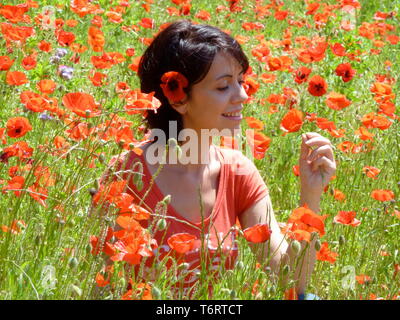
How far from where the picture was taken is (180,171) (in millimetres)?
2682

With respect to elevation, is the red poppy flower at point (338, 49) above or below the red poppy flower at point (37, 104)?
above

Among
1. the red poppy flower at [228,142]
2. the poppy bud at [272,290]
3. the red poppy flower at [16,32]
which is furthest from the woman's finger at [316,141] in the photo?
the red poppy flower at [16,32]

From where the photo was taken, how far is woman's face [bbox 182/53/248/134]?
254cm

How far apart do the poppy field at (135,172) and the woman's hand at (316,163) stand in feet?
0.53

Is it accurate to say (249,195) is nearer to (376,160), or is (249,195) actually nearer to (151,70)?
(151,70)

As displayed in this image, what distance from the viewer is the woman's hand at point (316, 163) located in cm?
237

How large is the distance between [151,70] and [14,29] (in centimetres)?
99

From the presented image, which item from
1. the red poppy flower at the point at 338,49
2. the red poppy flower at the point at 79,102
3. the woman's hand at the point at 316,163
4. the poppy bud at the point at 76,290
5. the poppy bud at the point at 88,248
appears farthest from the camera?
the red poppy flower at the point at 338,49

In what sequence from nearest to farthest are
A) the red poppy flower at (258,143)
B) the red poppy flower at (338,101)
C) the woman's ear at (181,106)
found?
the woman's ear at (181,106)
the red poppy flower at (258,143)
the red poppy flower at (338,101)

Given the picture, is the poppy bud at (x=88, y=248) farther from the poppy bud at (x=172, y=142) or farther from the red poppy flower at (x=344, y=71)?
the red poppy flower at (x=344, y=71)

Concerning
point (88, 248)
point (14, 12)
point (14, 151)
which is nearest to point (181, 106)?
point (14, 151)

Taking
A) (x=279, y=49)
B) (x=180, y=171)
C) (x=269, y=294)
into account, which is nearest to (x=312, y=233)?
(x=269, y=294)

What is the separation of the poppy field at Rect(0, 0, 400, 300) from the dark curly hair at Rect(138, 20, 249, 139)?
12 centimetres

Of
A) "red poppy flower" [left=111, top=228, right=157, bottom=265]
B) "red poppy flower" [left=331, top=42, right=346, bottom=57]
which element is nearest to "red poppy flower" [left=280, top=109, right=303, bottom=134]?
"red poppy flower" [left=111, top=228, right=157, bottom=265]
